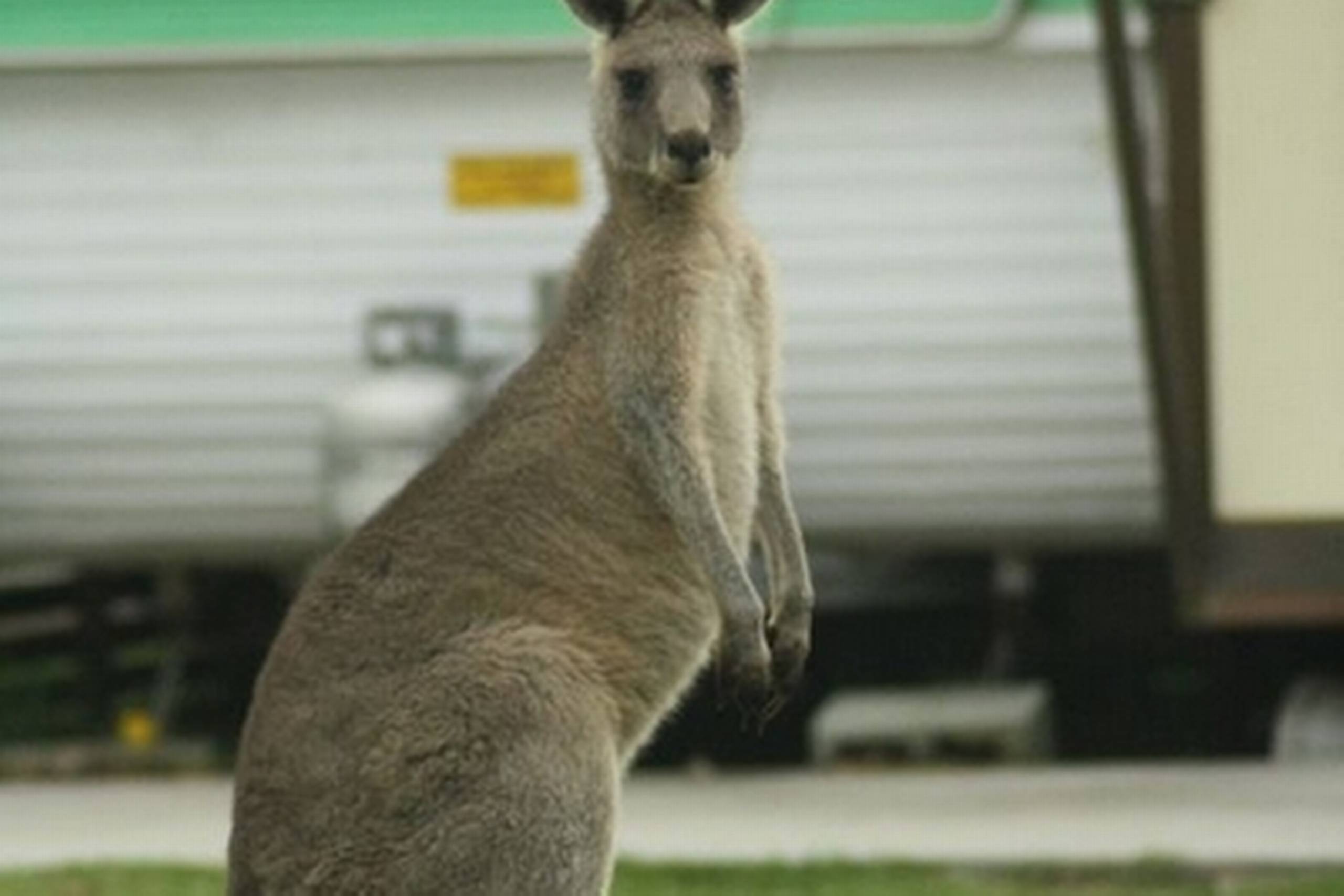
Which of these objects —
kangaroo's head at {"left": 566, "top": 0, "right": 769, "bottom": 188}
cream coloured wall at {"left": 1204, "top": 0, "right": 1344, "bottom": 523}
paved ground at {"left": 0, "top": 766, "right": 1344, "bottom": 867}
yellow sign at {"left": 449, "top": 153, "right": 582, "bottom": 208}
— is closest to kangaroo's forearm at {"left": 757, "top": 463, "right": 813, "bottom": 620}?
kangaroo's head at {"left": 566, "top": 0, "right": 769, "bottom": 188}

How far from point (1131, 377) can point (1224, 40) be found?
1.62m

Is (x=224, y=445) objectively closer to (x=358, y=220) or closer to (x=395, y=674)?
(x=358, y=220)

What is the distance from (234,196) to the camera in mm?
12602

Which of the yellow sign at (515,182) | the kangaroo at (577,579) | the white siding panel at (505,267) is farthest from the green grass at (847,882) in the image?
the kangaroo at (577,579)

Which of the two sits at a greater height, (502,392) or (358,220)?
(502,392)

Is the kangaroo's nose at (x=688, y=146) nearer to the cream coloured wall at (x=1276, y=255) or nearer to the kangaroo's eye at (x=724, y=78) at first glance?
the kangaroo's eye at (x=724, y=78)

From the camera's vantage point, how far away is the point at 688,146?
6.31 meters

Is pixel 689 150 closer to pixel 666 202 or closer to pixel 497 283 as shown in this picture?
pixel 666 202

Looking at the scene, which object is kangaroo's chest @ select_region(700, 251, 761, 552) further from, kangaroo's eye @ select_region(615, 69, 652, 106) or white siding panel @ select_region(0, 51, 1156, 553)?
white siding panel @ select_region(0, 51, 1156, 553)

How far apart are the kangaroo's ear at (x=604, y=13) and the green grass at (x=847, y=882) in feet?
11.6

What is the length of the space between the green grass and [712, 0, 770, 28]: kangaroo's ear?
356 centimetres

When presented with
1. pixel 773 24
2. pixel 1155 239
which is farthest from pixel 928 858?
pixel 773 24

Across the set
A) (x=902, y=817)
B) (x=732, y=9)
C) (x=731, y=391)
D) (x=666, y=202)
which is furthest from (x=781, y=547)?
(x=902, y=817)

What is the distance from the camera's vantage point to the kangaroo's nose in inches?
248
